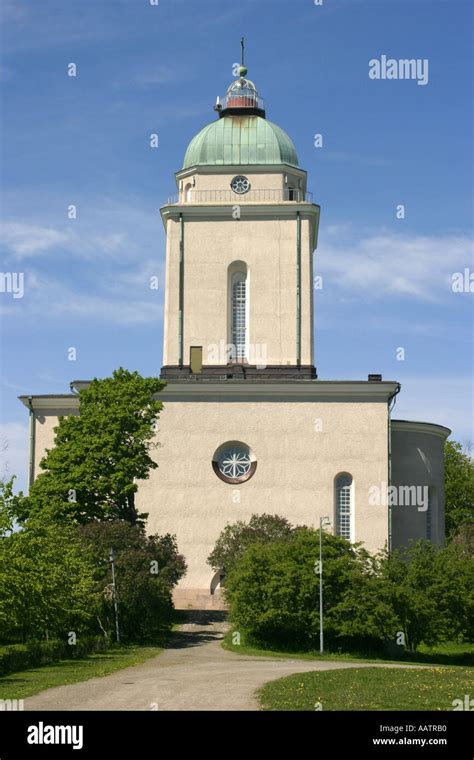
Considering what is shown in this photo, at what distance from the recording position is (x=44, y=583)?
2961cm

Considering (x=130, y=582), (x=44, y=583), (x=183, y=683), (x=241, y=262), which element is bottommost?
(x=183, y=683)

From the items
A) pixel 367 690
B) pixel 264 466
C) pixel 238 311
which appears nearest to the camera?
pixel 367 690

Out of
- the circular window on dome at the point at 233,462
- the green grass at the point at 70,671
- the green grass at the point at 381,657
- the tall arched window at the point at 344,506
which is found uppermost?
the circular window on dome at the point at 233,462

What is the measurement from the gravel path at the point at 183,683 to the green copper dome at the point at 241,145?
25.1m

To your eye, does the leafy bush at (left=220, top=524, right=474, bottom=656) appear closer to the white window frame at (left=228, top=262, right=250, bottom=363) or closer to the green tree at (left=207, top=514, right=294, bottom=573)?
the green tree at (left=207, top=514, right=294, bottom=573)

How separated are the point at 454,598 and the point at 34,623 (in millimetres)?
16312

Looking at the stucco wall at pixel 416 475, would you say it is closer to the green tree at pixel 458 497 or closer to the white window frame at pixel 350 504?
the white window frame at pixel 350 504

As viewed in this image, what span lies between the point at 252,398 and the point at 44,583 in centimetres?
2131

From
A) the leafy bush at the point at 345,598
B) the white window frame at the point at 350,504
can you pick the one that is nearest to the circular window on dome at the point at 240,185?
the white window frame at the point at 350,504

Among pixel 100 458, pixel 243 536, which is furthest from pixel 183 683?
pixel 243 536

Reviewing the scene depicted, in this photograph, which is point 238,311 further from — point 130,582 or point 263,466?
point 130,582

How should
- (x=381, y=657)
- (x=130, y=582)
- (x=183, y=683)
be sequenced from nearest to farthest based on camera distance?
(x=183, y=683)
(x=130, y=582)
(x=381, y=657)

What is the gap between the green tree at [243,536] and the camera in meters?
42.8

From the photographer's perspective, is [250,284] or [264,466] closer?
[264,466]
